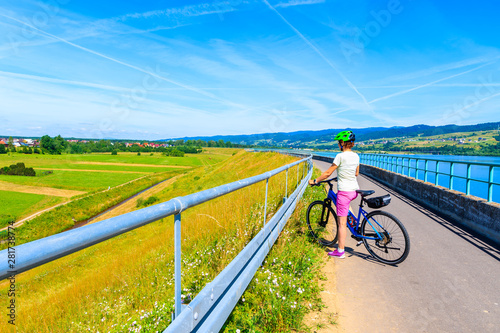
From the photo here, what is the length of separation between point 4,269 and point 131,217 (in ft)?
2.01

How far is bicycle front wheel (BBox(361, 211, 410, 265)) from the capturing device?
4.84 metres

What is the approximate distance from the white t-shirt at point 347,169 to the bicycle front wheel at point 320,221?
96cm

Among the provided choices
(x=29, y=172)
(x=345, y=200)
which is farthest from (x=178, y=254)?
(x=29, y=172)

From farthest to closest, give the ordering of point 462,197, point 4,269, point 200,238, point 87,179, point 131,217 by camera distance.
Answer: point 87,179
point 462,197
point 200,238
point 131,217
point 4,269

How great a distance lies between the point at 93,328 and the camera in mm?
2580

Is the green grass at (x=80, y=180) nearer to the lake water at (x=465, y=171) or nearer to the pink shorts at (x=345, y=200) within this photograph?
the lake water at (x=465, y=171)

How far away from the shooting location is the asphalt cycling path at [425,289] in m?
3.27

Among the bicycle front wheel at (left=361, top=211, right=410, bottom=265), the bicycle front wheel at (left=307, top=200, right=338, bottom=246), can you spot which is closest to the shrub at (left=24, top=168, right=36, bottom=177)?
the bicycle front wheel at (left=307, top=200, right=338, bottom=246)

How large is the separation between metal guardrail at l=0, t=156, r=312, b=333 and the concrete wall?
223 inches

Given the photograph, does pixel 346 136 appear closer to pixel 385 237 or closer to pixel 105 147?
pixel 385 237

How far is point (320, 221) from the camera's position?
614 cm

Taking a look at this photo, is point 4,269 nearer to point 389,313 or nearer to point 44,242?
point 44,242

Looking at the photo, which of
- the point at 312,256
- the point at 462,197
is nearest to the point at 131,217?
the point at 312,256

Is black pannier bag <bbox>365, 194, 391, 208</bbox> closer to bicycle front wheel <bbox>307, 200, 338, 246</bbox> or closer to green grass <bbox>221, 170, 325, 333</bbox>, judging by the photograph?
bicycle front wheel <bbox>307, 200, 338, 246</bbox>
